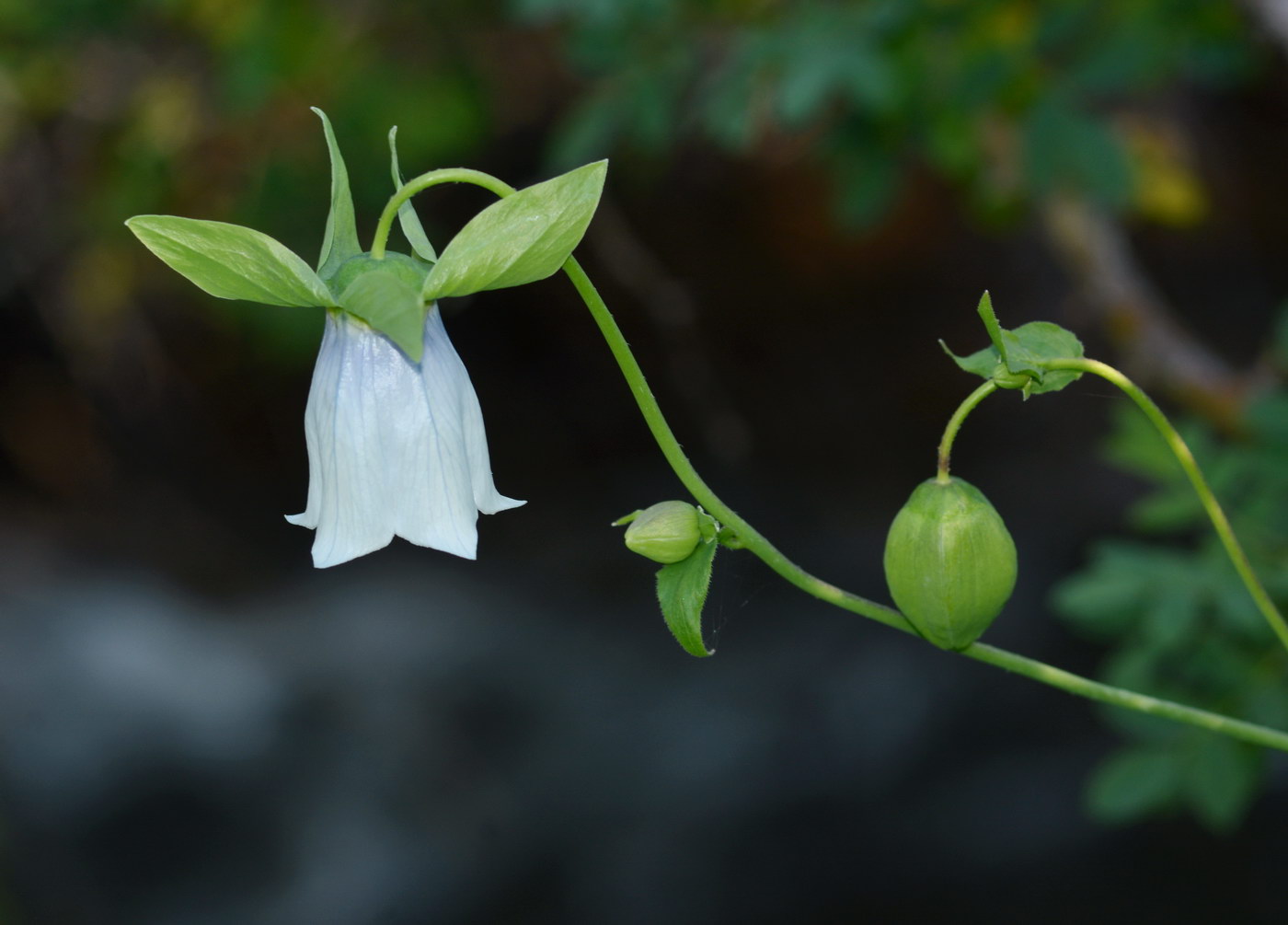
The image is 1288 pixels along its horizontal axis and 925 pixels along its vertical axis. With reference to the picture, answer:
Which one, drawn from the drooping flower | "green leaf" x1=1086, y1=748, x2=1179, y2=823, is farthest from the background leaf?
the drooping flower

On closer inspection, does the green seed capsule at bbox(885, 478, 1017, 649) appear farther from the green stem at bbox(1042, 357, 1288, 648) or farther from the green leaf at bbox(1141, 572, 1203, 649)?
the green leaf at bbox(1141, 572, 1203, 649)

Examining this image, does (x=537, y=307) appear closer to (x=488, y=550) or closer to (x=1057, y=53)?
(x=488, y=550)

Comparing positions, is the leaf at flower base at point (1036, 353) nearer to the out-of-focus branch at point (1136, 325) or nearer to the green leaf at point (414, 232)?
the green leaf at point (414, 232)

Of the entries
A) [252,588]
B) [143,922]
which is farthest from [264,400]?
[143,922]

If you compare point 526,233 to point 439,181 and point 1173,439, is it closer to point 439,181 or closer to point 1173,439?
point 439,181

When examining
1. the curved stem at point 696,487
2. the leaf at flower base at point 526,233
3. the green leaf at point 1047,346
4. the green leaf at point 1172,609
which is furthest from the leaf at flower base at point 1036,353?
the green leaf at point 1172,609

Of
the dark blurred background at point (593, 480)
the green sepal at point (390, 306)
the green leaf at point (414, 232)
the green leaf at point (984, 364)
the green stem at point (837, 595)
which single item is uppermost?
the green leaf at point (414, 232)
